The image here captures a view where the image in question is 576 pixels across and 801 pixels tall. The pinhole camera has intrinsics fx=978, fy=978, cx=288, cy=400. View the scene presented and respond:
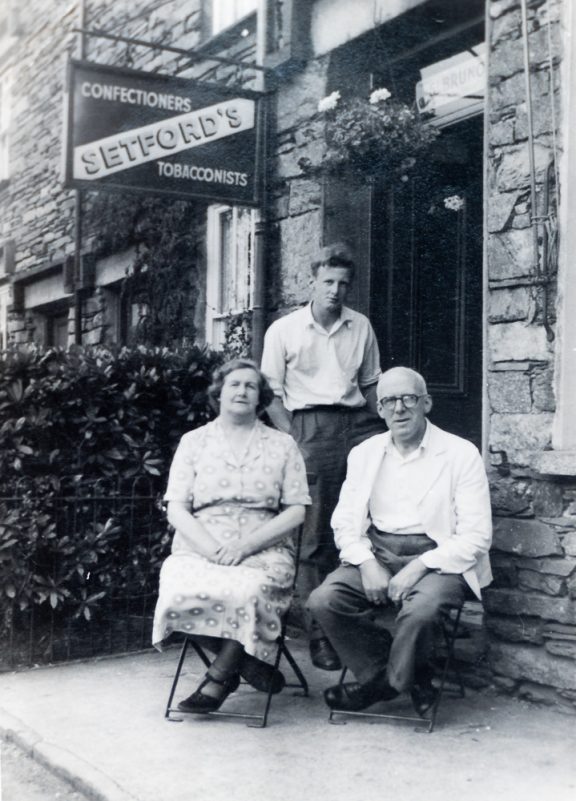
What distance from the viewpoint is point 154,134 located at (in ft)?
19.4

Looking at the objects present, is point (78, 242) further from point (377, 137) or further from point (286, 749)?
point (286, 749)

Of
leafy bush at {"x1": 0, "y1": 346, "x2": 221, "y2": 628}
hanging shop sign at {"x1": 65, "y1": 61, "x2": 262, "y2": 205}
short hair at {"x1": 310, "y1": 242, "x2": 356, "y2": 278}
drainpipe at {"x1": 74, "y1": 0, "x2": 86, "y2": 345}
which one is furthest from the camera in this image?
drainpipe at {"x1": 74, "y1": 0, "x2": 86, "y2": 345}

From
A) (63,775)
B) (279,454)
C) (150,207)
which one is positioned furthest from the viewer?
(150,207)

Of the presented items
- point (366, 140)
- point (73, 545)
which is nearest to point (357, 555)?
point (73, 545)

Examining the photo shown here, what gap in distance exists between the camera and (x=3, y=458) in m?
5.18

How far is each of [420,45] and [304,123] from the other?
888mm

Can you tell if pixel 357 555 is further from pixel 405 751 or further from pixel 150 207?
pixel 150 207

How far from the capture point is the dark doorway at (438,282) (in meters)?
5.96

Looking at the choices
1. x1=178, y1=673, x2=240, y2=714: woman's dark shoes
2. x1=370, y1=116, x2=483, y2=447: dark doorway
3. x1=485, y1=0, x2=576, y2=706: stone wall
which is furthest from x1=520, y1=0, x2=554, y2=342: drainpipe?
x1=178, y1=673, x2=240, y2=714: woman's dark shoes

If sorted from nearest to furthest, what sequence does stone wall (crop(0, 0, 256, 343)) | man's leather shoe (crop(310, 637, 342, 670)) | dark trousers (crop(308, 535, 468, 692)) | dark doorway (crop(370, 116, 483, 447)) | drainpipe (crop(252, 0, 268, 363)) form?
1. dark trousers (crop(308, 535, 468, 692))
2. man's leather shoe (crop(310, 637, 342, 670))
3. dark doorway (crop(370, 116, 483, 447))
4. drainpipe (crop(252, 0, 268, 363))
5. stone wall (crop(0, 0, 256, 343))

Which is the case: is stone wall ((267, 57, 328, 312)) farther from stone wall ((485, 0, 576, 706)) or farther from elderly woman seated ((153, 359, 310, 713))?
elderly woman seated ((153, 359, 310, 713))

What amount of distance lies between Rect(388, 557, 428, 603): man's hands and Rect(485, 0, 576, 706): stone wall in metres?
0.67

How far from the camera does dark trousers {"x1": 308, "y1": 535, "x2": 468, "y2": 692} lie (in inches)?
150

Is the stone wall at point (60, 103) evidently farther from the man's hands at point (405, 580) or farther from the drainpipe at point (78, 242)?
the man's hands at point (405, 580)
